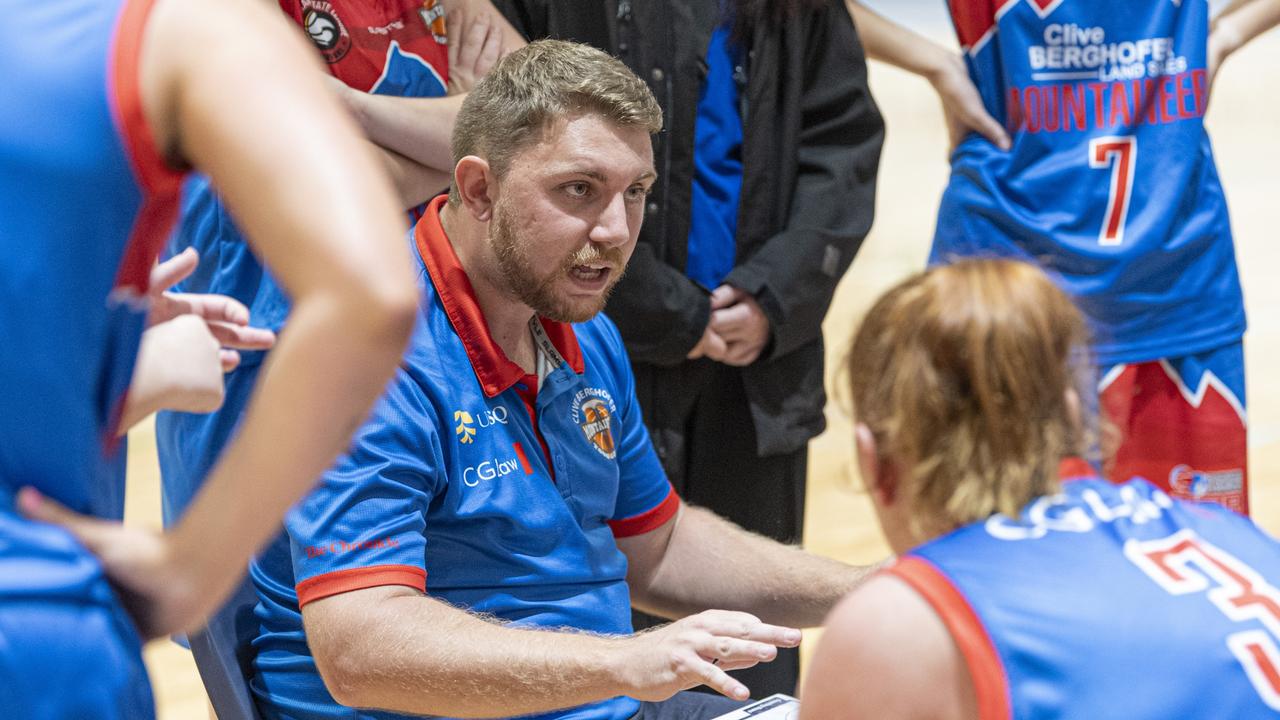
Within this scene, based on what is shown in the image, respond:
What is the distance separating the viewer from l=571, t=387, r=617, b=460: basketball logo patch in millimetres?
2062

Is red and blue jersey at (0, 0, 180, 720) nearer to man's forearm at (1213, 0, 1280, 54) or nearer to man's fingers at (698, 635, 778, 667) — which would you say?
man's fingers at (698, 635, 778, 667)

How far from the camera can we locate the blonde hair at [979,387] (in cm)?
126

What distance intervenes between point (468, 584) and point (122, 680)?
0.81m

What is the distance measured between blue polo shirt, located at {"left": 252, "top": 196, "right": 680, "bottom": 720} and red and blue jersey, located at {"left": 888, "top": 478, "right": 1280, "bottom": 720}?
2.50ft

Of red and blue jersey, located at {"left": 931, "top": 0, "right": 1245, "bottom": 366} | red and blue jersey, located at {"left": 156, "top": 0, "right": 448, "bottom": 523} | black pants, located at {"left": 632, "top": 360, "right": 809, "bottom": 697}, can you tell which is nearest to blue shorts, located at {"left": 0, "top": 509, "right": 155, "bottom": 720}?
red and blue jersey, located at {"left": 156, "top": 0, "right": 448, "bottom": 523}

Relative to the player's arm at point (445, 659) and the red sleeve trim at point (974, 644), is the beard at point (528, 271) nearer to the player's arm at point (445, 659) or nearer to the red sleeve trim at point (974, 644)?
the player's arm at point (445, 659)

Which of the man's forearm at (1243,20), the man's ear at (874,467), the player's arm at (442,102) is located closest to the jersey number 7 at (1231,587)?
the man's ear at (874,467)

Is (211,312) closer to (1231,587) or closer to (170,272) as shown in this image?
(170,272)

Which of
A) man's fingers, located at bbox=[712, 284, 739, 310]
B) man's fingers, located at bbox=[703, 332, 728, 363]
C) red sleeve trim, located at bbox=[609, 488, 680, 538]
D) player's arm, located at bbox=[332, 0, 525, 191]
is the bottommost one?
red sleeve trim, located at bbox=[609, 488, 680, 538]

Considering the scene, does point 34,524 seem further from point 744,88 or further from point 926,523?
point 744,88

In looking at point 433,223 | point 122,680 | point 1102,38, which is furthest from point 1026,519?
point 1102,38

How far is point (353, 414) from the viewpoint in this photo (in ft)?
3.48

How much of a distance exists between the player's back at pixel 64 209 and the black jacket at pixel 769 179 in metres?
1.68

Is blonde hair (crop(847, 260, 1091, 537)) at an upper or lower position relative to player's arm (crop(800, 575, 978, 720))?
upper
